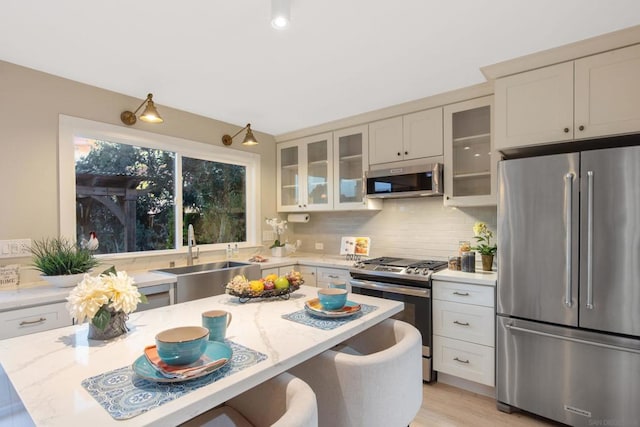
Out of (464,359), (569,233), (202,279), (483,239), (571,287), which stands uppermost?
(569,233)

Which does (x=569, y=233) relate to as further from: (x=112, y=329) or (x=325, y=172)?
(x=112, y=329)

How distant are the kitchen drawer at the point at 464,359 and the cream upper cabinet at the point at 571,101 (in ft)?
4.94

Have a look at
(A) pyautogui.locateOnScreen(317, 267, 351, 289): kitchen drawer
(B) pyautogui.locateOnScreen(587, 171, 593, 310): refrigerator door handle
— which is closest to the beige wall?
(A) pyautogui.locateOnScreen(317, 267, 351, 289): kitchen drawer

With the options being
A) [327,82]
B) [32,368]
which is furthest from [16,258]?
[327,82]

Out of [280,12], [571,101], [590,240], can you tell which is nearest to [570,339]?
[590,240]

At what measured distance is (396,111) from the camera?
3.20 m

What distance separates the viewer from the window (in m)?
2.68

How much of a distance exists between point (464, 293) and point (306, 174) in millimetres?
2207

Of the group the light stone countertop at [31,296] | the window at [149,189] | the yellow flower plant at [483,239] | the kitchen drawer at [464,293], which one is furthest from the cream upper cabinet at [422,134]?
the light stone countertop at [31,296]

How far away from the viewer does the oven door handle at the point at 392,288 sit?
2684 millimetres

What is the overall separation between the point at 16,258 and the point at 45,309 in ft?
2.04

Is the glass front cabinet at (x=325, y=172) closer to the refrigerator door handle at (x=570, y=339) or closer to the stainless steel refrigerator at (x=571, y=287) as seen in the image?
the stainless steel refrigerator at (x=571, y=287)

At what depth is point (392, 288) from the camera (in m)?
2.84

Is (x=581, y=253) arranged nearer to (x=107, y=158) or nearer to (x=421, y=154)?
(x=421, y=154)
